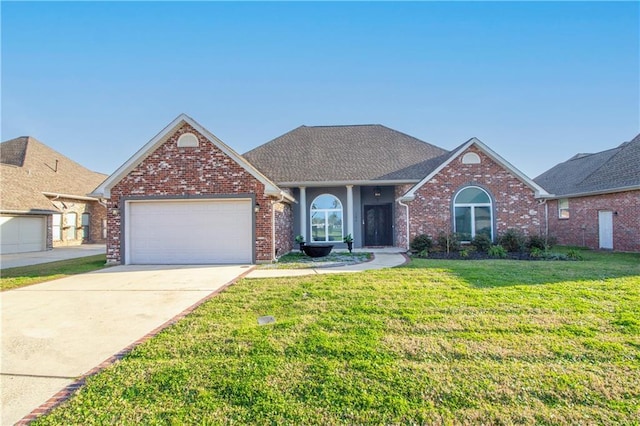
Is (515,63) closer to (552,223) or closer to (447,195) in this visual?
(447,195)

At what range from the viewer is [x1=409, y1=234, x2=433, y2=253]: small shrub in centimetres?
1263

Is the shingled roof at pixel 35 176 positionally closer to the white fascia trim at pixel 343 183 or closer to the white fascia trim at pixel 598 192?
the white fascia trim at pixel 343 183

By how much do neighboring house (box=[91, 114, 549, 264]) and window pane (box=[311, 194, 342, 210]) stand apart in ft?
0.17

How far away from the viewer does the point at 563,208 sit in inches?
695

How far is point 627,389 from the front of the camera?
2775mm

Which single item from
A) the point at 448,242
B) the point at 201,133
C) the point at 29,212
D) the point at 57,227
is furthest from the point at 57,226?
the point at 448,242

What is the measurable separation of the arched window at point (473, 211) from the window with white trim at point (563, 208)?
7.73m

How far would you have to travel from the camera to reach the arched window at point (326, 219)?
15070 millimetres

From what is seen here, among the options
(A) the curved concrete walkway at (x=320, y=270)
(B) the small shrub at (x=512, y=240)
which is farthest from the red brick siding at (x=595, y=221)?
(A) the curved concrete walkway at (x=320, y=270)

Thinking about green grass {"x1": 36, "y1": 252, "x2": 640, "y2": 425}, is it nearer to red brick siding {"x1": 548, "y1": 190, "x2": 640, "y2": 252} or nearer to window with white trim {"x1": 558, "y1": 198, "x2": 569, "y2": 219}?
red brick siding {"x1": 548, "y1": 190, "x2": 640, "y2": 252}

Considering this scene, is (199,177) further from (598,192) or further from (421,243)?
(598,192)

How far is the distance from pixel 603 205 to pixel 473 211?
7030 mm

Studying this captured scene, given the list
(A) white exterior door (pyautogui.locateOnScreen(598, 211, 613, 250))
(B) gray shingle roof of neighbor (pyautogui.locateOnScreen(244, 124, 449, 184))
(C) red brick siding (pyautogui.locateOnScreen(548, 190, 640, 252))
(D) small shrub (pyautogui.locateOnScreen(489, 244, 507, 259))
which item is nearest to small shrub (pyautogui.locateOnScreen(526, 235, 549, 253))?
(D) small shrub (pyautogui.locateOnScreen(489, 244, 507, 259))

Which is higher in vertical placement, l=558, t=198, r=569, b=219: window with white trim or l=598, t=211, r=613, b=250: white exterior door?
l=558, t=198, r=569, b=219: window with white trim
